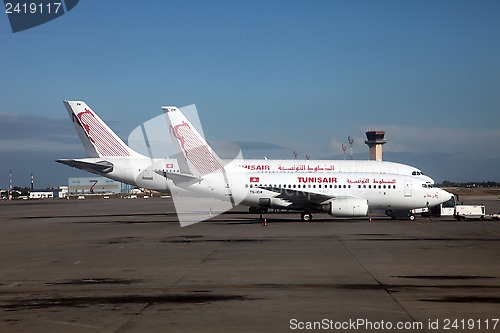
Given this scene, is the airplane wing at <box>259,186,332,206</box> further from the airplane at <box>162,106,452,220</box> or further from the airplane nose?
the airplane nose

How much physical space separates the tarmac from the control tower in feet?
474

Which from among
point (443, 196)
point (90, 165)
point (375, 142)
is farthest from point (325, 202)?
point (375, 142)

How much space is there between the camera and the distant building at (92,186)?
179 metres

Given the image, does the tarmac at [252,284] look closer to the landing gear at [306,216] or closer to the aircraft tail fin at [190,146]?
the landing gear at [306,216]

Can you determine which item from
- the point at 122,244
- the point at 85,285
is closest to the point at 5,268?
the point at 85,285

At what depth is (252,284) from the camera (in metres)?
15.1

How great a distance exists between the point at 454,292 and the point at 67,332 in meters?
8.71

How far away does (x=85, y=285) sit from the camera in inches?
602

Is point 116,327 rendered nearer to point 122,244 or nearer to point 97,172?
point 122,244

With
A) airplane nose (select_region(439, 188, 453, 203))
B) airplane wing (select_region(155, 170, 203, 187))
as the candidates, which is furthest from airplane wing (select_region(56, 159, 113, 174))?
airplane nose (select_region(439, 188, 453, 203))

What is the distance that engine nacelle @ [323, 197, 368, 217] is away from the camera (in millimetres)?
39688

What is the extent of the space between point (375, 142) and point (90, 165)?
134 m

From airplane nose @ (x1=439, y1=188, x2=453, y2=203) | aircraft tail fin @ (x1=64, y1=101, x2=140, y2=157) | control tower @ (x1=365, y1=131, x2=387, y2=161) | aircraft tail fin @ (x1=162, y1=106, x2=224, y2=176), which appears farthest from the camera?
control tower @ (x1=365, y1=131, x2=387, y2=161)

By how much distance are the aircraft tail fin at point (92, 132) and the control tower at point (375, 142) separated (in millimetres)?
128683
